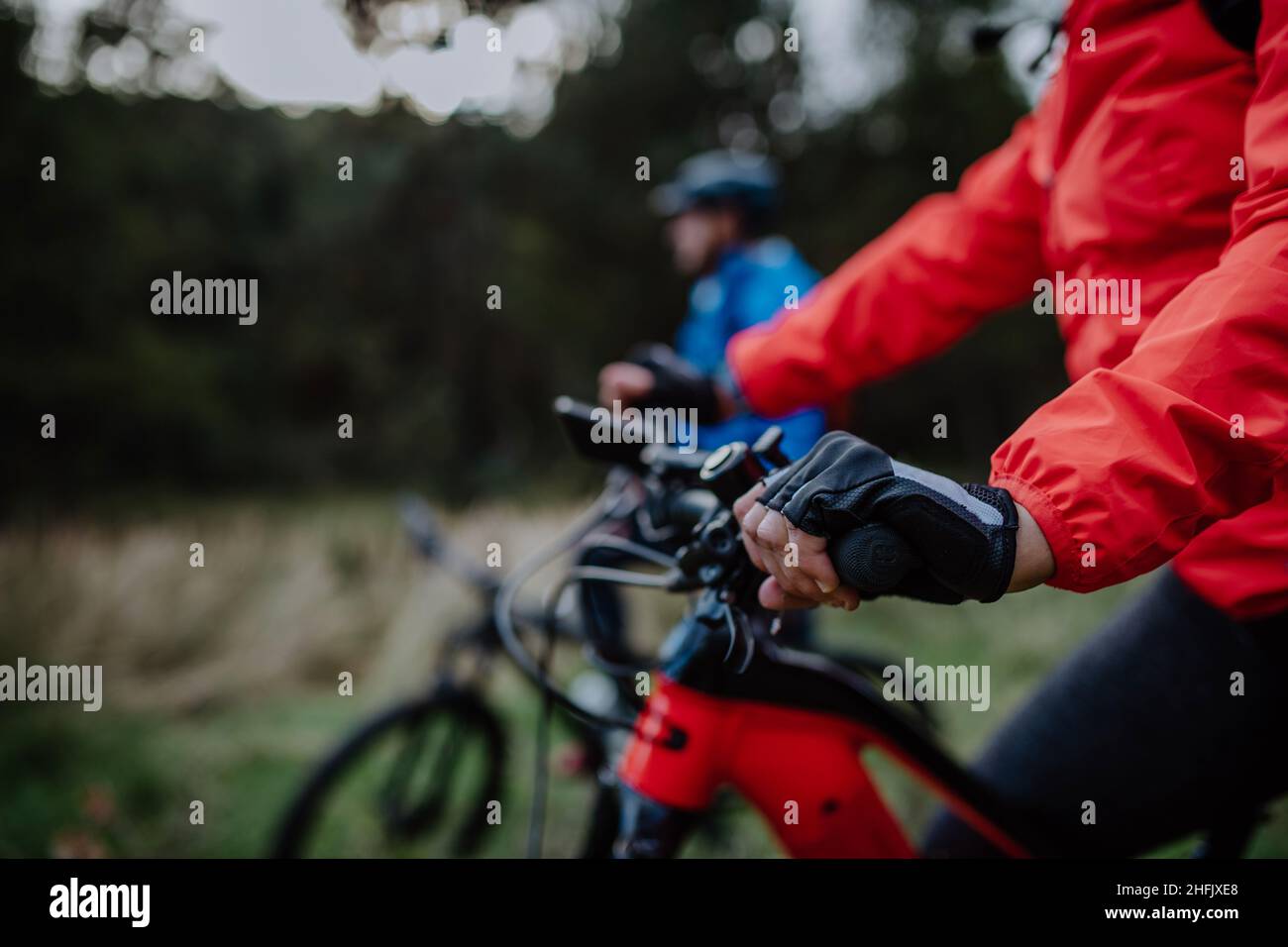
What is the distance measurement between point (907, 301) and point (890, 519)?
95 cm

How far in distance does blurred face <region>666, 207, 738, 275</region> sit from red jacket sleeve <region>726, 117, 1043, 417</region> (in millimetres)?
2203

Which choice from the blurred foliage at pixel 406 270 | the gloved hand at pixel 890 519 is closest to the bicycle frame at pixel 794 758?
the gloved hand at pixel 890 519

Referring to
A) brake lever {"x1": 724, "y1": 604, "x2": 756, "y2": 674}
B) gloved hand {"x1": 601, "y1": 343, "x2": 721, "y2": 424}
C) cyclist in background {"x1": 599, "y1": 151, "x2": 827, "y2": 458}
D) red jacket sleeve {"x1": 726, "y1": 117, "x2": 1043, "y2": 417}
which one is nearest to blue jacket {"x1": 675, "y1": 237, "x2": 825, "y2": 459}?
cyclist in background {"x1": 599, "y1": 151, "x2": 827, "y2": 458}

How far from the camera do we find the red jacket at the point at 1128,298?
88 cm

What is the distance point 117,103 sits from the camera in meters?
12.4

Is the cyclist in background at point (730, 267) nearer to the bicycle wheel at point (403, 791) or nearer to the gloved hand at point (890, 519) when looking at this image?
the bicycle wheel at point (403, 791)

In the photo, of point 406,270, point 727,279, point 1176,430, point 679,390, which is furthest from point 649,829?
point 406,270

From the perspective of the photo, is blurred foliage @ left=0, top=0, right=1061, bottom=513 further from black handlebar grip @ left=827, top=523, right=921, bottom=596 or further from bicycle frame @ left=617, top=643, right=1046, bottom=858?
black handlebar grip @ left=827, top=523, right=921, bottom=596

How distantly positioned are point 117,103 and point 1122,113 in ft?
48.5

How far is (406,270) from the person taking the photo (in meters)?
16.1

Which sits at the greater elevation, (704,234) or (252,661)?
(704,234)

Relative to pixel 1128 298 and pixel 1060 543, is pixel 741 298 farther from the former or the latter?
pixel 1060 543
